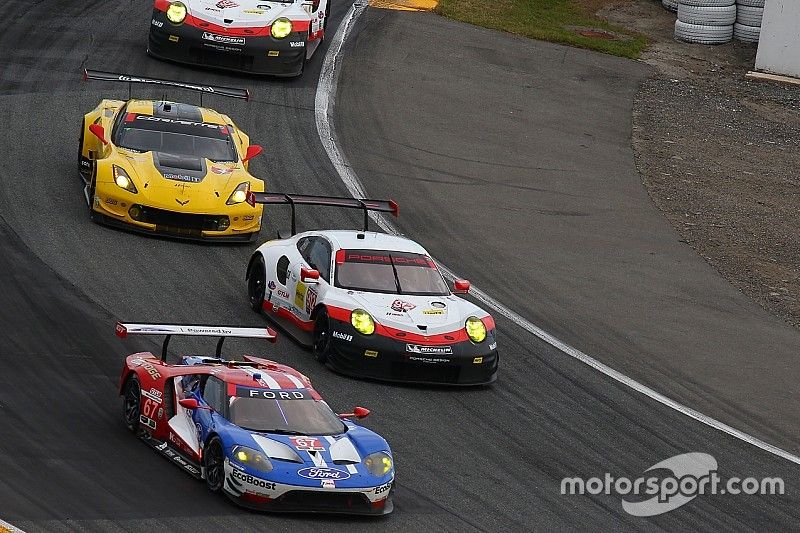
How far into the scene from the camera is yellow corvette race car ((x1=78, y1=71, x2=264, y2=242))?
19.0 meters

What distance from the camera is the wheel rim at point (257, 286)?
17.3 meters

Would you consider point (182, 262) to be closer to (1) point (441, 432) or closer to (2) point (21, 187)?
(2) point (21, 187)

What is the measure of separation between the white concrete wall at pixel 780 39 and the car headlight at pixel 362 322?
60.7 feet

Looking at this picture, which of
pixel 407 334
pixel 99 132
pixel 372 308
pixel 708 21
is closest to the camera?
pixel 407 334

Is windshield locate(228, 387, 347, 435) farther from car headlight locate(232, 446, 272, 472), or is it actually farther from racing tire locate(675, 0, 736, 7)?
racing tire locate(675, 0, 736, 7)

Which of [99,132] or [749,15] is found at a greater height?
[99,132]

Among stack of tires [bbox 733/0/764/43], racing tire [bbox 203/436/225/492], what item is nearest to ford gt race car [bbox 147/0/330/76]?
stack of tires [bbox 733/0/764/43]

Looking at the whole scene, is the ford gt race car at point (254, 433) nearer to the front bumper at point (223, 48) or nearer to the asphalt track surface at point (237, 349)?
the asphalt track surface at point (237, 349)

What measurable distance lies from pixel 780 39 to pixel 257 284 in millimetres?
17848

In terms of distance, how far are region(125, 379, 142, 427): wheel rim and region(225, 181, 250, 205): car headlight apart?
5.96m

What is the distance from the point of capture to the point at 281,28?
26.5 meters

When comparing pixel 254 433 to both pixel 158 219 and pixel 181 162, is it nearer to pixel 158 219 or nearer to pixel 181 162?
pixel 158 219

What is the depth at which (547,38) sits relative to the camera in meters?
32.9

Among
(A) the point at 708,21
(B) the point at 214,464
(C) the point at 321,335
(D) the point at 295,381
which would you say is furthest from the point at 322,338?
Result: (A) the point at 708,21
